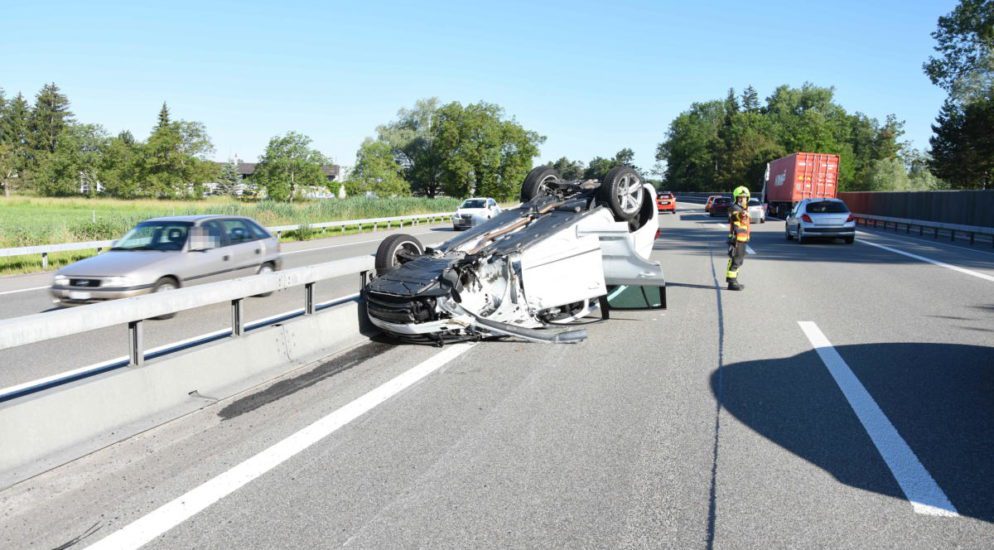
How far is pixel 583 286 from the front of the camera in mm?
8953

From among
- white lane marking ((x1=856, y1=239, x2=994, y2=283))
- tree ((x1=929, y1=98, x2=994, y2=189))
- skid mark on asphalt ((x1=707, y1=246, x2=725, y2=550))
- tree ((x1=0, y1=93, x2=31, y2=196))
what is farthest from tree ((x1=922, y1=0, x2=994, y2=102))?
tree ((x1=0, y1=93, x2=31, y2=196))

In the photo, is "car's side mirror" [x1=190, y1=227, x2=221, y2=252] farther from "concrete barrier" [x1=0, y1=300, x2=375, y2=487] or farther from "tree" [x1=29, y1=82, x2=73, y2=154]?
"tree" [x1=29, y1=82, x2=73, y2=154]

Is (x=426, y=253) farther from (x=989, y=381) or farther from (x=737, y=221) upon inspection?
(x=737, y=221)

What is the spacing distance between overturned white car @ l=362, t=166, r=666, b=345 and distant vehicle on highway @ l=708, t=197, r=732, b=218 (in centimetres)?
4232

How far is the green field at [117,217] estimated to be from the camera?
2142 centimetres

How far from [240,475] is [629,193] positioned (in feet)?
22.7

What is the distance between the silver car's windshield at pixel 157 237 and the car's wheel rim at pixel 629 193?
6655 mm

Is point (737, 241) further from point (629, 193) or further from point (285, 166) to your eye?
point (285, 166)

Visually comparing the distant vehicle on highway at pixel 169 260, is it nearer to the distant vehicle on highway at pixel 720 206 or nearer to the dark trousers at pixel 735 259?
the dark trousers at pixel 735 259

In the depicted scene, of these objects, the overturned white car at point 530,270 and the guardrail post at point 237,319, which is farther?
the overturned white car at point 530,270

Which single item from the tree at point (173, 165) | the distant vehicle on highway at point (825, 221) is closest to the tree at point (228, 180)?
the tree at point (173, 165)

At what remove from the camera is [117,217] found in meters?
26.7

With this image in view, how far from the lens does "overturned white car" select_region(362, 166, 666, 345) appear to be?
7.89m

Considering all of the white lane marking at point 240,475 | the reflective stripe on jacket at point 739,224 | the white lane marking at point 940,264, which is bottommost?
the white lane marking at point 240,475
